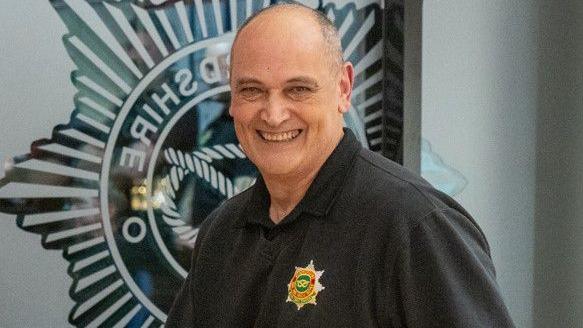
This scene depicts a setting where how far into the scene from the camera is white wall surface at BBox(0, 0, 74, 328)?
1.89 meters

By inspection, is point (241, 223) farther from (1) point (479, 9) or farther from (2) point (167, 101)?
(1) point (479, 9)

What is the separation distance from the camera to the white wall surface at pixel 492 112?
2102 mm

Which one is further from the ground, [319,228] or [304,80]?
[304,80]

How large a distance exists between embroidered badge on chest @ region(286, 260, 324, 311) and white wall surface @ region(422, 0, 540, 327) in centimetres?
106

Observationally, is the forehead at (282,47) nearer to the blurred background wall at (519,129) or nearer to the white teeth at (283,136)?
the white teeth at (283,136)

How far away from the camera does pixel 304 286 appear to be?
1106mm

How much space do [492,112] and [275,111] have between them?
1.14m

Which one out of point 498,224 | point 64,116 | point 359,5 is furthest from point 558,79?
point 64,116

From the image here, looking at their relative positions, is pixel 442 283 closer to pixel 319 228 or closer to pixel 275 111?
pixel 319 228

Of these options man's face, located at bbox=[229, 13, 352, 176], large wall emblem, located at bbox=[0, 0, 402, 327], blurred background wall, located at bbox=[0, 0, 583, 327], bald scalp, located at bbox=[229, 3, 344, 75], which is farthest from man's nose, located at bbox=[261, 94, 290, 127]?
blurred background wall, located at bbox=[0, 0, 583, 327]

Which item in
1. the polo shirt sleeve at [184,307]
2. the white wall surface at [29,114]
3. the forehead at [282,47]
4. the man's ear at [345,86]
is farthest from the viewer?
the white wall surface at [29,114]

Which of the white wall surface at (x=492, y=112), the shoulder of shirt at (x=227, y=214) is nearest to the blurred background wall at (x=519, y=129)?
the white wall surface at (x=492, y=112)

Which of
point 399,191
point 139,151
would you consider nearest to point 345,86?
point 399,191

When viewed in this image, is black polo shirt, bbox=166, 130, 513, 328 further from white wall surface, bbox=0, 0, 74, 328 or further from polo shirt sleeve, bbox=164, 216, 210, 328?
white wall surface, bbox=0, 0, 74, 328
